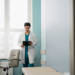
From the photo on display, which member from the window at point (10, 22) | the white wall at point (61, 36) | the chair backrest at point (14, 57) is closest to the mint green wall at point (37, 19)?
the window at point (10, 22)

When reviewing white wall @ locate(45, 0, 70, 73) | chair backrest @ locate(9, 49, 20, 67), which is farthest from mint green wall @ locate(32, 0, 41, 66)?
white wall @ locate(45, 0, 70, 73)

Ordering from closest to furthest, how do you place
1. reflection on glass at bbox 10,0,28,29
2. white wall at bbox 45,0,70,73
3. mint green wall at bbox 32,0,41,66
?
white wall at bbox 45,0,70,73
mint green wall at bbox 32,0,41,66
reflection on glass at bbox 10,0,28,29

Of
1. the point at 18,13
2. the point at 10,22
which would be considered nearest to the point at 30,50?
the point at 10,22

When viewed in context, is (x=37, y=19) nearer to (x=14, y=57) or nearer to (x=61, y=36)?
(x=14, y=57)

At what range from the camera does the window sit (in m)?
4.79

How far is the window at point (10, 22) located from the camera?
15.7 ft

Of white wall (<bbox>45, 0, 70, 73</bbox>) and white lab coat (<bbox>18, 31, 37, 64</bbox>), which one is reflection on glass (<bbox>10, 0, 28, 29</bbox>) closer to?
white lab coat (<bbox>18, 31, 37, 64</bbox>)

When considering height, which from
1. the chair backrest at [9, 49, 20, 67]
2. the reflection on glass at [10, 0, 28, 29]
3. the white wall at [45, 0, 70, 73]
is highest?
the reflection on glass at [10, 0, 28, 29]

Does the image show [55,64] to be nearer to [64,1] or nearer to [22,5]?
[64,1]

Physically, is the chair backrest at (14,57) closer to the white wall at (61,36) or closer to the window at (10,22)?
the window at (10,22)

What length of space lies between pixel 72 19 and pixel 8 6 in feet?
13.7

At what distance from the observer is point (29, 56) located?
3.77 m

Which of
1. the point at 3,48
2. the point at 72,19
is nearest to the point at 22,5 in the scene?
the point at 3,48

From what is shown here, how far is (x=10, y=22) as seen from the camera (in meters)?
4.88
